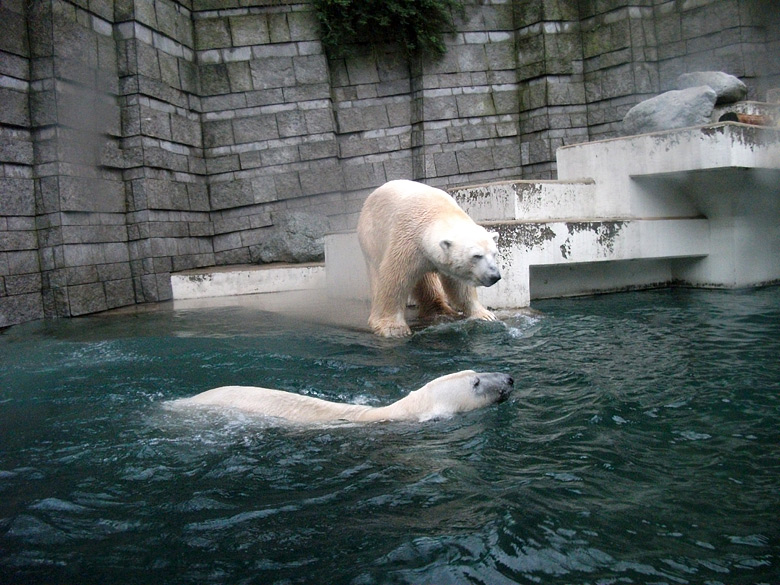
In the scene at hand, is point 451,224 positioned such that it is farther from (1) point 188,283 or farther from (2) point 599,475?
(1) point 188,283

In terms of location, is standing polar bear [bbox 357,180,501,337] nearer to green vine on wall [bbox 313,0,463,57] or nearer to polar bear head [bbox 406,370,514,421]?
polar bear head [bbox 406,370,514,421]

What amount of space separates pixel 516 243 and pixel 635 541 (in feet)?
15.6

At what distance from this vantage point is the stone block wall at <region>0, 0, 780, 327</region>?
Result: 300 inches

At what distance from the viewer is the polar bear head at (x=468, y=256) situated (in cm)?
513

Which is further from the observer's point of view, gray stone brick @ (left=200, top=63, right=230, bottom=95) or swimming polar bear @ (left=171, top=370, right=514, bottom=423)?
gray stone brick @ (left=200, top=63, right=230, bottom=95)

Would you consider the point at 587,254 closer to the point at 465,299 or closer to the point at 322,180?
the point at 465,299

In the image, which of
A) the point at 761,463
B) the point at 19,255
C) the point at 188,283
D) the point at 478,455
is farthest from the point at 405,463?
the point at 188,283

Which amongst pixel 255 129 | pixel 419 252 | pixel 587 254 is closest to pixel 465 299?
pixel 419 252

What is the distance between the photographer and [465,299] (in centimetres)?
577

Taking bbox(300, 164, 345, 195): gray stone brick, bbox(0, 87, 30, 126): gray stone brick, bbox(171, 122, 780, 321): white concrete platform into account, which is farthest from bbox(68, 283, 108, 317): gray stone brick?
bbox(300, 164, 345, 195): gray stone brick

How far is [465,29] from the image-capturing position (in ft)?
38.2

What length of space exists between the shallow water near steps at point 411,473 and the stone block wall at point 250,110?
3.65 metres

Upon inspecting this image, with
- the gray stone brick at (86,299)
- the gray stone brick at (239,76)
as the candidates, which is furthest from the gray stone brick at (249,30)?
the gray stone brick at (86,299)

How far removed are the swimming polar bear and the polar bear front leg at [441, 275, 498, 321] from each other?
2.28 metres
